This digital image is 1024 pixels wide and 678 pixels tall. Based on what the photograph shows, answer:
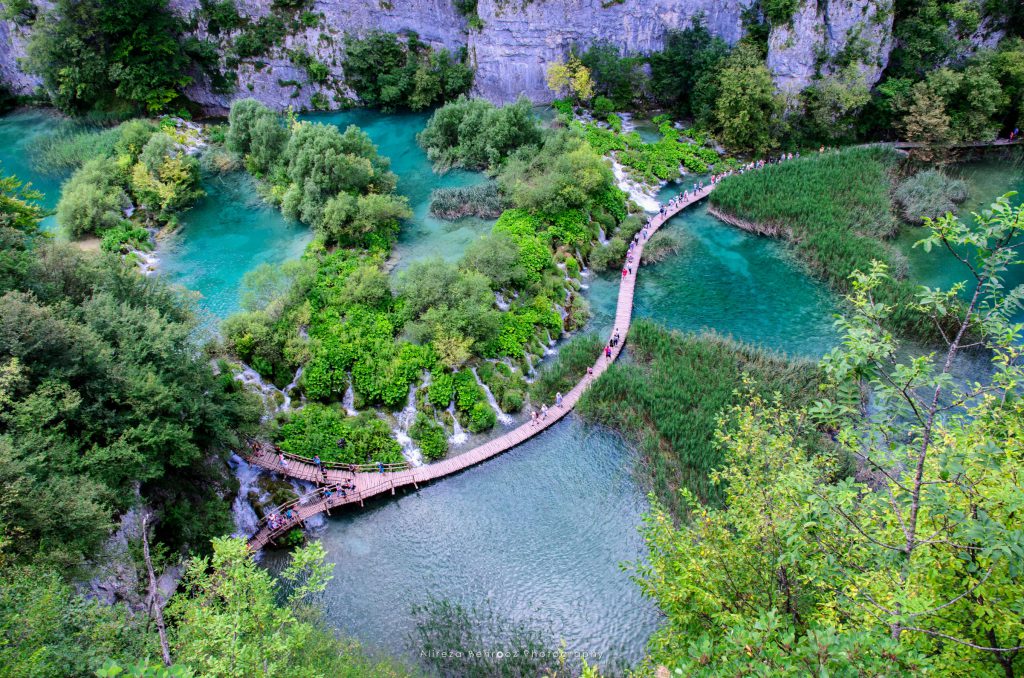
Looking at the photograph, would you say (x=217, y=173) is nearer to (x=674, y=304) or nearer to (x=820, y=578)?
(x=674, y=304)

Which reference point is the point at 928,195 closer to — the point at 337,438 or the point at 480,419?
the point at 480,419

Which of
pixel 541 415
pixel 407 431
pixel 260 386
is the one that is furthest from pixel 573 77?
pixel 260 386

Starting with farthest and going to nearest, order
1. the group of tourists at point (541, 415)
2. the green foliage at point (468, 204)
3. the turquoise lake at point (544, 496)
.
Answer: the green foliage at point (468, 204)
the group of tourists at point (541, 415)
the turquoise lake at point (544, 496)

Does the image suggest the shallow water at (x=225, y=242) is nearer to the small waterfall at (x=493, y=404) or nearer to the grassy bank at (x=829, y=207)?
the small waterfall at (x=493, y=404)

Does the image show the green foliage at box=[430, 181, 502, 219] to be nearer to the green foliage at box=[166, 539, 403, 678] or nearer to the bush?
the bush

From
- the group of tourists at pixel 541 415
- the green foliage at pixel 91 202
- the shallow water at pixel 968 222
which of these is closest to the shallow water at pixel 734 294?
the shallow water at pixel 968 222

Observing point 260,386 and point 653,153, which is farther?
point 653,153

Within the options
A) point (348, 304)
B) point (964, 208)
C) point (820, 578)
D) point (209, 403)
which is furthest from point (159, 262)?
point (964, 208)
